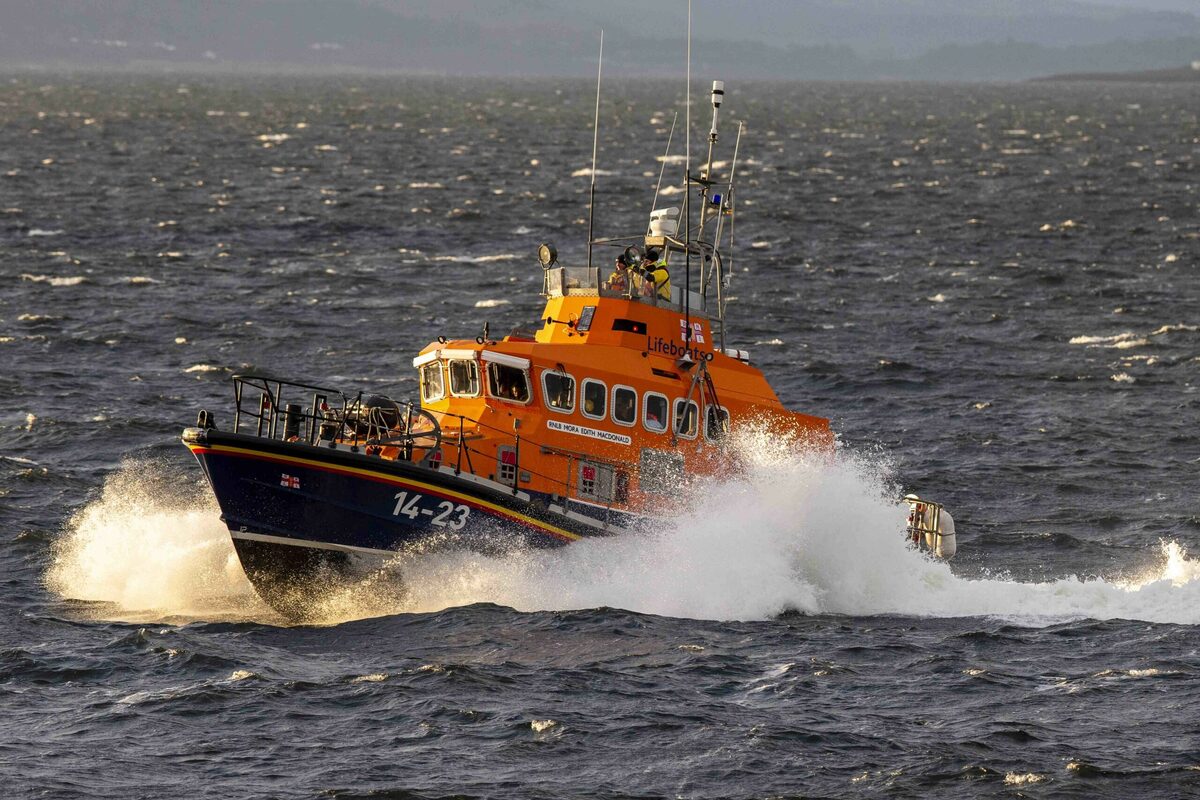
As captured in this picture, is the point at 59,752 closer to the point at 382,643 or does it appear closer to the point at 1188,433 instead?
the point at 382,643

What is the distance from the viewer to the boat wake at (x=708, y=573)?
24562 millimetres

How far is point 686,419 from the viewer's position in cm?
2645

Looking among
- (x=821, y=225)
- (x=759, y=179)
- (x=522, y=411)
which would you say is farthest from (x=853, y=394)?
(x=759, y=179)

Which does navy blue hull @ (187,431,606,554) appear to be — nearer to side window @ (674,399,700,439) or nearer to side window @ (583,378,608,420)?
side window @ (583,378,608,420)

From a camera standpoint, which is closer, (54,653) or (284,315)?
(54,653)

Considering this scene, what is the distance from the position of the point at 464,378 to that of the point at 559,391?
144cm

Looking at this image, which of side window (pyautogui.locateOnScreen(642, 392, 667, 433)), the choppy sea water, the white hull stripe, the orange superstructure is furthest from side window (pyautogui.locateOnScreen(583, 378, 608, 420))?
the white hull stripe

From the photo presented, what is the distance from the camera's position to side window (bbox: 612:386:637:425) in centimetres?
2597

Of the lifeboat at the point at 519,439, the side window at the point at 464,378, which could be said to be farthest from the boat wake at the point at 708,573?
the side window at the point at 464,378

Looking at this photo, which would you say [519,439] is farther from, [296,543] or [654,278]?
[296,543]

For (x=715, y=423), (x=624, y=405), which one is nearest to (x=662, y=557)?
(x=624, y=405)

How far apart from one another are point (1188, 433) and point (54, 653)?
24625 millimetres

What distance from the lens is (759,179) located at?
8950 centimetres

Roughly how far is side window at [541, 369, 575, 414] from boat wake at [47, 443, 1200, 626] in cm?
204
